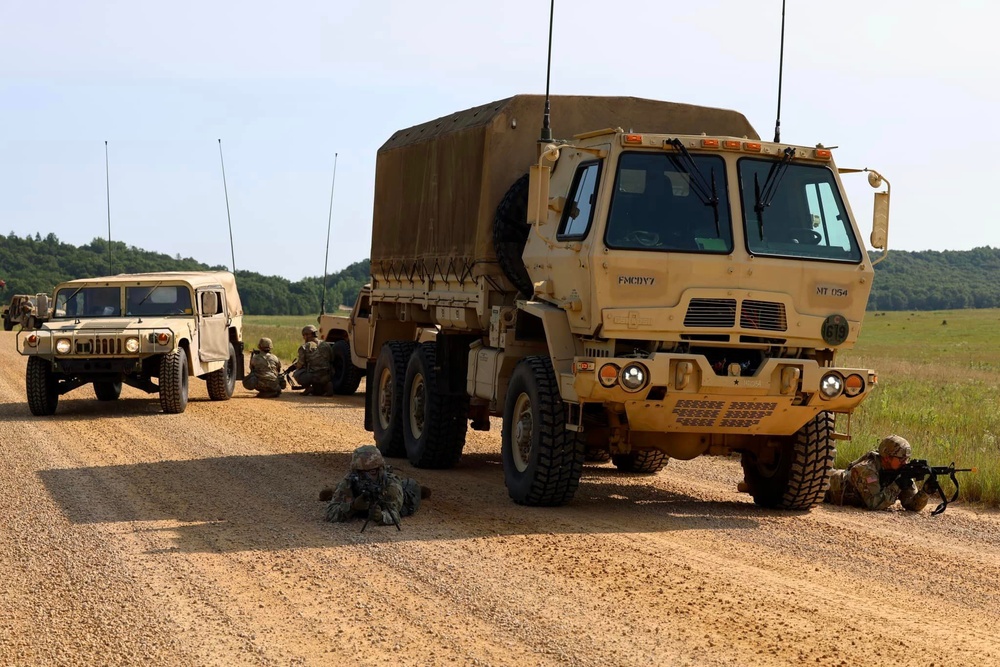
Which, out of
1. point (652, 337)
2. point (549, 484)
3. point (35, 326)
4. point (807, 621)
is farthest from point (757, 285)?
point (35, 326)

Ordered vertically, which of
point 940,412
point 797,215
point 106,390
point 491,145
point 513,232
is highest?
→ point 491,145

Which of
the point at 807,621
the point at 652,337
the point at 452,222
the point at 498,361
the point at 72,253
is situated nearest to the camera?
the point at 807,621

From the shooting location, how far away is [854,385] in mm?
9625

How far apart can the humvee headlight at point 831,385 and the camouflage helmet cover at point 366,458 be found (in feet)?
10.5

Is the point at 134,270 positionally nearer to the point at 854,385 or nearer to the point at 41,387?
the point at 41,387

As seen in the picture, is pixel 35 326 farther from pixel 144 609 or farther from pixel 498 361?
pixel 144 609

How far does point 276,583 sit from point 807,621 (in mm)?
2878

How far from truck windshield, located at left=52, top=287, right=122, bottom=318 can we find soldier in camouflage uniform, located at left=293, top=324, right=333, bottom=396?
12.3 ft

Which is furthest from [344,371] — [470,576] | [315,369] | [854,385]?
[470,576]

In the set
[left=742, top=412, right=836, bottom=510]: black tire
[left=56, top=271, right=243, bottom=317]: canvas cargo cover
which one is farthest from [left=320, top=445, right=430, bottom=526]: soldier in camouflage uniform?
[left=56, top=271, right=243, bottom=317]: canvas cargo cover

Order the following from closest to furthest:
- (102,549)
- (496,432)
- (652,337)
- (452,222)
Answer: (102,549)
(652,337)
(452,222)
(496,432)

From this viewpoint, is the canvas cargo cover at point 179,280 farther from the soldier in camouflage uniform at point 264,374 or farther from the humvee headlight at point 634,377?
the humvee headlight at point 634,377

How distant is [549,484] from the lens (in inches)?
388

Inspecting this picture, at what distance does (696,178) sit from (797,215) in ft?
2.70
